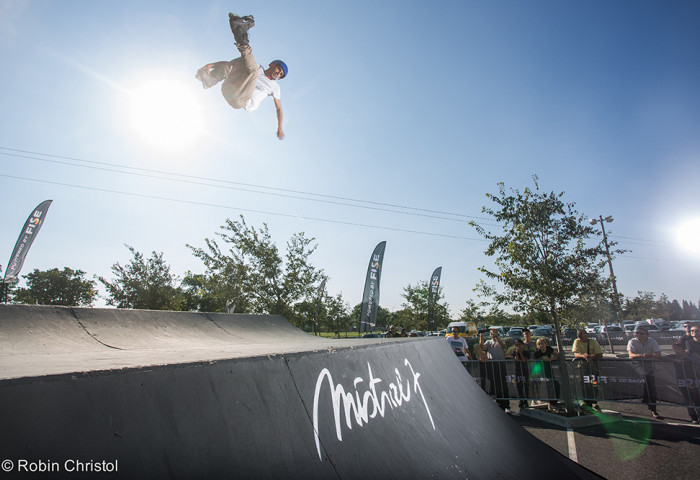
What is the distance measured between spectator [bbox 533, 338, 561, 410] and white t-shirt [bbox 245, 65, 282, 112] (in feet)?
23.7

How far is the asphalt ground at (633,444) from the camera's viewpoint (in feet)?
13.7

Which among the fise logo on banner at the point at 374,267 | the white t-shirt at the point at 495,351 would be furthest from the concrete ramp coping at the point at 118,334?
the fise logo on banner at the point at 374,267

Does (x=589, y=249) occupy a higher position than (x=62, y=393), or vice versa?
(x=589, y=249)

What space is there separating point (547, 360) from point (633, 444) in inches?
78.3

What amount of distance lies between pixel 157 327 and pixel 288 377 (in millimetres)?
4625

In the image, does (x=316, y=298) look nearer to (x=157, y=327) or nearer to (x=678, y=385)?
(x=157, y=327)

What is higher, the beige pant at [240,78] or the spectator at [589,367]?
the beige pant at [240,78]

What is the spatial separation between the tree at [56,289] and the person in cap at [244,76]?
4957cm

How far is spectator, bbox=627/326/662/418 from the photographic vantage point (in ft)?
20.7

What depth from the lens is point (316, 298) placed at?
1866 cm

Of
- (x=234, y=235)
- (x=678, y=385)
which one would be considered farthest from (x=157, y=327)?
(x=234, y=235)

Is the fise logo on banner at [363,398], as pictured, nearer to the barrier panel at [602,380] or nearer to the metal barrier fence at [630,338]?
the barrier panel at [602,380]

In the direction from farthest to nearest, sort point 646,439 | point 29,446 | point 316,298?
point 316,298 < point 646,439 < point 29,446

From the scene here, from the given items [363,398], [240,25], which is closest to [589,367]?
[363,398]
